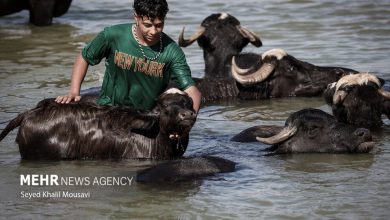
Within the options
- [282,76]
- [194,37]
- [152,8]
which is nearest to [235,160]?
[152,8]

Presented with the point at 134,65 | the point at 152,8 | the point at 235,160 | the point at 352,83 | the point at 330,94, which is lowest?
the point at 235,160

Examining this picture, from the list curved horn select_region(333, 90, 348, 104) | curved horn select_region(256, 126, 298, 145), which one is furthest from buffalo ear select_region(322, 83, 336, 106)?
curved horn select_region(256, 126, 298, 145)

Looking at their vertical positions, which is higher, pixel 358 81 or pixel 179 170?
pixel 358 81

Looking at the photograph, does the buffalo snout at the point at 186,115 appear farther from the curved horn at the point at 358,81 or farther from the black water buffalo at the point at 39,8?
the black water buffalo at the point at 39,8

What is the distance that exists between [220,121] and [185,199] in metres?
3.32

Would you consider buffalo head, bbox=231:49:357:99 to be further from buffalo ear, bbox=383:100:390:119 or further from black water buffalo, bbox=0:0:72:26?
black water buffalo, bbox=0:0:72:26

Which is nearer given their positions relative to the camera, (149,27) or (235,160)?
(149,27)

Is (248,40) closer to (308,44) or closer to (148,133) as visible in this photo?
(308,44)

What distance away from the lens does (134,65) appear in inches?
368

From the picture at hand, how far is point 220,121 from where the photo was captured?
1135 centimetres

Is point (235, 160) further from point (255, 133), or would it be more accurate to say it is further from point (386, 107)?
point (386, 107)

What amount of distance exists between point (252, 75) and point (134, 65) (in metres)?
3.53

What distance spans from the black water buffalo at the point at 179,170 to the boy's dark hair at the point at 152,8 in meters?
1.25

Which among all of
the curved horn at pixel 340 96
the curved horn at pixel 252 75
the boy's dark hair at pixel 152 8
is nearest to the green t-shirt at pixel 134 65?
the boy's dark hair at pixel 152 8
